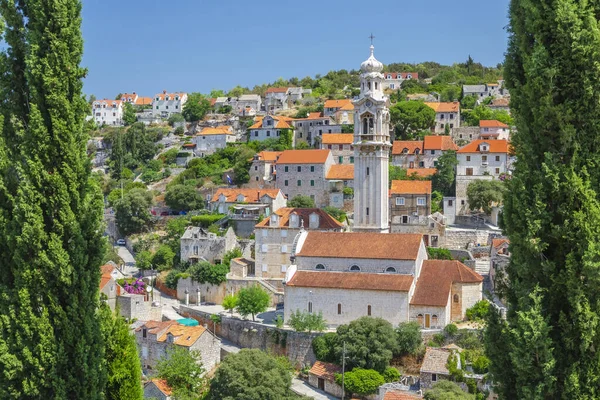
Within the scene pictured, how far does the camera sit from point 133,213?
66.6 meters

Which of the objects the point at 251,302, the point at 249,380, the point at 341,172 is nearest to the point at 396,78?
the point at 341,172

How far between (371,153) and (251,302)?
15.3 m

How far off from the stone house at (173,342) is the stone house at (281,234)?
38.8 feet

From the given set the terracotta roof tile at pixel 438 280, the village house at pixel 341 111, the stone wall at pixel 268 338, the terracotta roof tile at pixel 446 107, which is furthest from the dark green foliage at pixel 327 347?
the terracotta roof tile at pixel 446 107

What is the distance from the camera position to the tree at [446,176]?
6588 cm

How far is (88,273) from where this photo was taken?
Answer: 11586 mm

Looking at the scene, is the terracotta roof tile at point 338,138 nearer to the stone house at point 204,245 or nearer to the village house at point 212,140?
the village house at point 212,140

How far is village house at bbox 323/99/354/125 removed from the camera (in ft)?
289

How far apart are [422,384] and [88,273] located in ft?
87.8

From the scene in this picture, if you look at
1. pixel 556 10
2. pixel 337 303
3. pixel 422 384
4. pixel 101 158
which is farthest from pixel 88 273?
pixel 101 158

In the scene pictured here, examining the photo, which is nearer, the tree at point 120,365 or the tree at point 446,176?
the tree at point 120,365

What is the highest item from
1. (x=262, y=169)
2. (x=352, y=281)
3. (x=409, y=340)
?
(x=262, y=169)

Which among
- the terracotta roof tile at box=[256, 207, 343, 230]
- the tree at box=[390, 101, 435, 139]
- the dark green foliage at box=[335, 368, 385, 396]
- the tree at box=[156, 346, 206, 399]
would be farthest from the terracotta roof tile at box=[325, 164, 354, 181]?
the tree at box=[156, 346, 206, 399]

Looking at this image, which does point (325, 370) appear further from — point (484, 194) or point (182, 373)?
point (484, 194)
